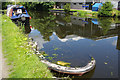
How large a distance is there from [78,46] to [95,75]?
539cm

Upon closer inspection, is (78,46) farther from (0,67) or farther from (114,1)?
(114,1)

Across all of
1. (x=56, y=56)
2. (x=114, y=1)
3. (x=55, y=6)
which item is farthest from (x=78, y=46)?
(x=55, y=6)

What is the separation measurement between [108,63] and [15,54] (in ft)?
23.2

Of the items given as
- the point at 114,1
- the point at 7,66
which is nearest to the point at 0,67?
the point at 7,66

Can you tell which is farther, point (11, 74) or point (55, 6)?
point (55, 6)

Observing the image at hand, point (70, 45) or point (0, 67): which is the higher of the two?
point (0, 67)

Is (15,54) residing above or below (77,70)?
above

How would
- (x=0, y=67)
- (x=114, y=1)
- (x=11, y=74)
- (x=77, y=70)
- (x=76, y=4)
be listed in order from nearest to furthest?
1. (x=11, y=74)
2. (x=0, y=67)
3. (x=77, y=70)
4. (x=114, y=1)
5. (x=76, y=4)

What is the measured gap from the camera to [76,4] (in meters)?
51.5

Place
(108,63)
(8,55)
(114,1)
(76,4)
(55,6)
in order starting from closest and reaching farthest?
(8,55) < (108,63) < (114,1) < (76,4) < (55,6)

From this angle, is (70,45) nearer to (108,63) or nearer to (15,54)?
(108,63)

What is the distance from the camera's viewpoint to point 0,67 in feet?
22.3

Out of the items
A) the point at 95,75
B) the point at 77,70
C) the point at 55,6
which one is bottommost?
the point at 95,75

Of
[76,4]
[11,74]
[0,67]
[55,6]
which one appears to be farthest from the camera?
[55,6]
